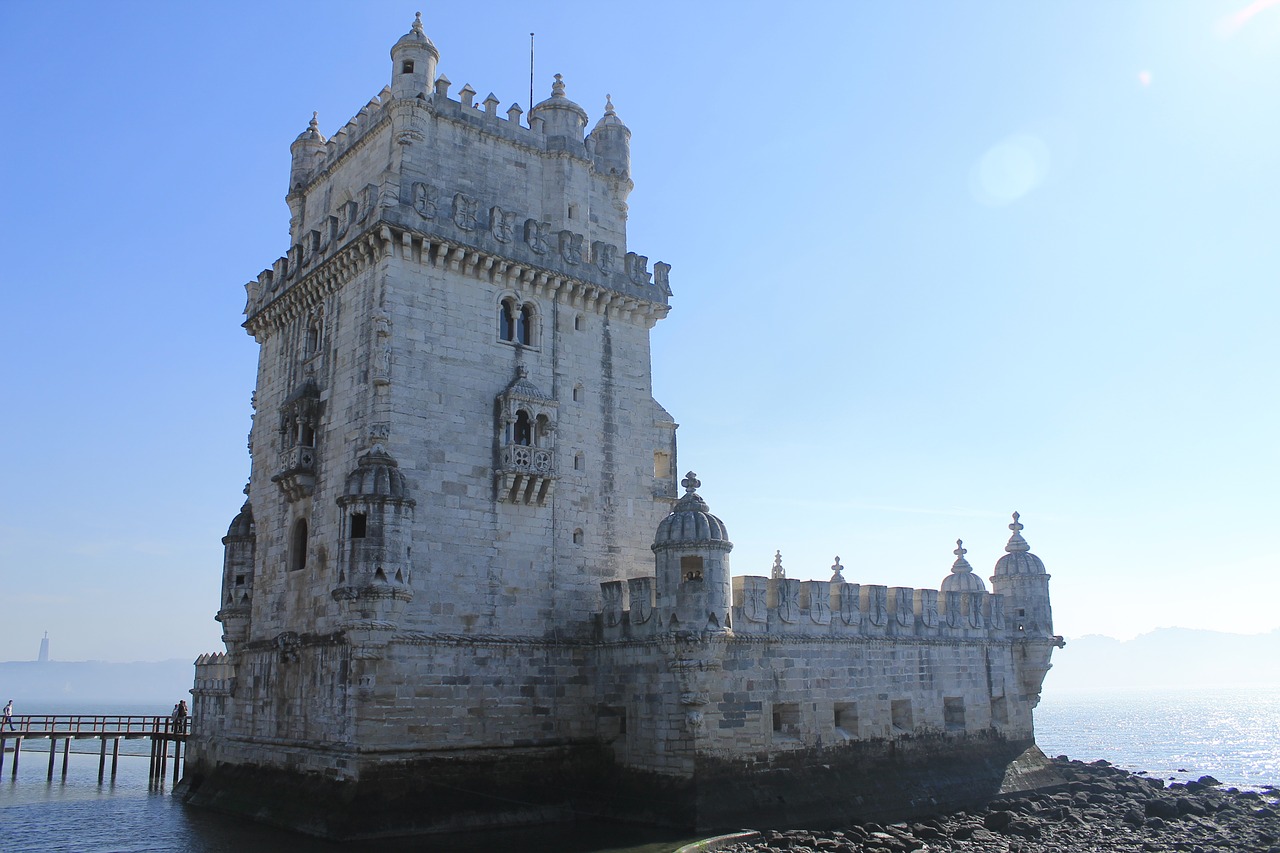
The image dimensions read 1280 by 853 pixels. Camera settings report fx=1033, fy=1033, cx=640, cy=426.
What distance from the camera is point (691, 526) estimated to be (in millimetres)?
27391

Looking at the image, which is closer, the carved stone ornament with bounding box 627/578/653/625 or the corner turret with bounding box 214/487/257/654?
the carved stone ornament with bounding box 627/578/653/625

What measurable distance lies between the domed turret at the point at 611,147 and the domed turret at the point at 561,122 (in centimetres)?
94

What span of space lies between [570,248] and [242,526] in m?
14.0

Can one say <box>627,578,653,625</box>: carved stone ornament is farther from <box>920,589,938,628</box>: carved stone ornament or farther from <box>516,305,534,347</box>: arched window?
<box>920,589,938,628</box>: carved stone ornament

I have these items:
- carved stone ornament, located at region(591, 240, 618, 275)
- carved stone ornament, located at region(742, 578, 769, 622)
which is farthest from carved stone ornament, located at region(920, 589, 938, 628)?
carved stone ornament, located at region(591, 240, 618, 275)

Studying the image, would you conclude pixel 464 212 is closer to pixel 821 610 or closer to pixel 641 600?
pixel 641 600

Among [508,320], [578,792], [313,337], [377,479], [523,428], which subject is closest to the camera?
[377,479]

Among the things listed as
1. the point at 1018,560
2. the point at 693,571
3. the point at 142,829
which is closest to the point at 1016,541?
the point at 1018,560

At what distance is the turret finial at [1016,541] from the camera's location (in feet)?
127

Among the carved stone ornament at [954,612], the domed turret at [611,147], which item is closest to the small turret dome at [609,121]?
the domed turret at [611,147]

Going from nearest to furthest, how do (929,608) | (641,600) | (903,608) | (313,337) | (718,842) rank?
(718,842)
(641,600)
(313,337)
(903,608)
(929,608)

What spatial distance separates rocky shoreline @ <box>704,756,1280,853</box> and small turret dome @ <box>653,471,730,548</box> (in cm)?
744

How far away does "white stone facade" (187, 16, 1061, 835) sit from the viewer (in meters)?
26.6

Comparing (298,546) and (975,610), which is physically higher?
(298,546)
